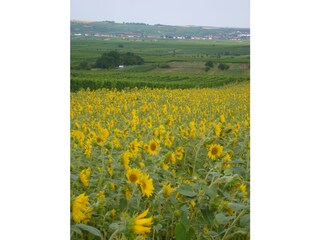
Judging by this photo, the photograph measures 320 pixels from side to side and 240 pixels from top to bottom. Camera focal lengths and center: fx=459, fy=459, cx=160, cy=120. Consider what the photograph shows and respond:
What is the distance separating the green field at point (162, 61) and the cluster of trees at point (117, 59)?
15 mm

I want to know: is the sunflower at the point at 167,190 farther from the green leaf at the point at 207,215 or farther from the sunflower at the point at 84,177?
the sunflower at the point at 84,177

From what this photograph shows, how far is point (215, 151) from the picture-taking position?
1.75 m

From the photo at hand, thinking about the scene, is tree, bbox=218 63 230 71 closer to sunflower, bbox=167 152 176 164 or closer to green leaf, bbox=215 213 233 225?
sunflower, bbox=167 152 176 164

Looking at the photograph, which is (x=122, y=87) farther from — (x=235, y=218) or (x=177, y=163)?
(x=235, y=218)

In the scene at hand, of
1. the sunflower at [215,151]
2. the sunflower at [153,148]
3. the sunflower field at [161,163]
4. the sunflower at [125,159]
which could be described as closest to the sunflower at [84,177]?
the sunflower field at [161,163]

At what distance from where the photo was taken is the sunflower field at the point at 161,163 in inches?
56.9

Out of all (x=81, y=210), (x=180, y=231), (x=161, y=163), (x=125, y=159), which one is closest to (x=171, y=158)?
(x=161, y=163)

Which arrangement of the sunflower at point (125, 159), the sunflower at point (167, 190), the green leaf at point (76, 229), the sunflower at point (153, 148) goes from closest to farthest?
the green leaf at point (76, 229) < the sunflower at point (167, 190) < the sunflower at point (125, 159) < the sunflower at point (153, 148)

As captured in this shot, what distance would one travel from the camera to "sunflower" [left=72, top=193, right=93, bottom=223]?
137cm

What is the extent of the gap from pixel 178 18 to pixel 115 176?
64 cm

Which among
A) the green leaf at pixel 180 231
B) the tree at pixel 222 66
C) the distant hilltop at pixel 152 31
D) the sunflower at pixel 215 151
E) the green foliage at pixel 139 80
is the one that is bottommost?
the green leaf at pixel 180 231
